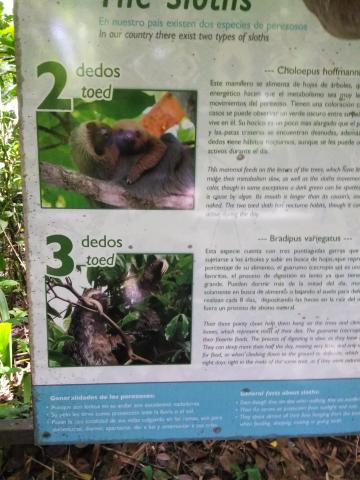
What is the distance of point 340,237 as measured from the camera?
1.79 m

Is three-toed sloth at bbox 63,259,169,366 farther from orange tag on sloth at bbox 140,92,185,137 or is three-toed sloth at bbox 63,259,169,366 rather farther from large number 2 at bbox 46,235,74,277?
orange tag on sloth at bbox 140,92,185,137

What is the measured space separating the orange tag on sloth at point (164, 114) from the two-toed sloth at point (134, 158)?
1.2 inches

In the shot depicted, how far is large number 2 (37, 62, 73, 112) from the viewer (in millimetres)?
1597

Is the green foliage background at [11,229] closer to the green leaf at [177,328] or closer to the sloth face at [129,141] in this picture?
the green leaf at [177,328]

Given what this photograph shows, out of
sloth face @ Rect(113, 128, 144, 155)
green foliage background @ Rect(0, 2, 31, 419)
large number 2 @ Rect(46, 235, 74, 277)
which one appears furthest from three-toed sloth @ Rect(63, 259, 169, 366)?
green foliage background @ Rect(0, 2, 31, 419)

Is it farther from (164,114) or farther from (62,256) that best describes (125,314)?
(164,114)

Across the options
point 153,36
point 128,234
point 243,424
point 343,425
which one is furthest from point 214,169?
point 343,425

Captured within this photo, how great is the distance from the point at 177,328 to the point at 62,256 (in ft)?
1.74

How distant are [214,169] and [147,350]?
0.76 metres

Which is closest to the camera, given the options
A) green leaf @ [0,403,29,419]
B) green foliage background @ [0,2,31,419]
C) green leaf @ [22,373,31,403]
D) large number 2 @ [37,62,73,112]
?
large number 2 @ [37,62,73,112]

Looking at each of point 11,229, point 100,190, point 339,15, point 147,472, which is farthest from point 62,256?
point 11,229

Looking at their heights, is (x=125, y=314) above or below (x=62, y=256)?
below

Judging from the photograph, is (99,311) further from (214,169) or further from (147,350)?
(214,169)

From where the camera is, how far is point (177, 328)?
1.83 meters
